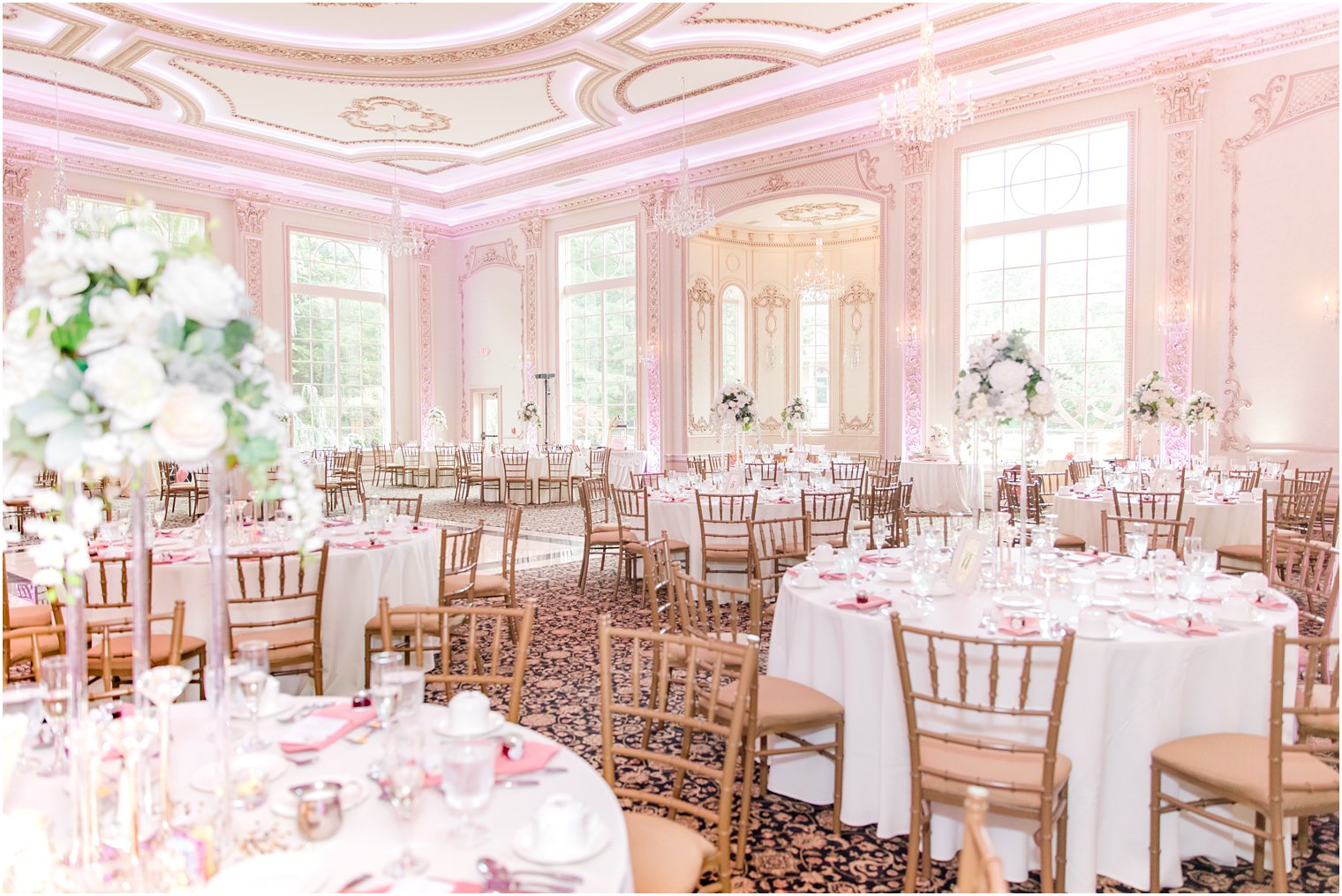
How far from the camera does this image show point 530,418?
15672 mm

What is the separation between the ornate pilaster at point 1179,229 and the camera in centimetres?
982

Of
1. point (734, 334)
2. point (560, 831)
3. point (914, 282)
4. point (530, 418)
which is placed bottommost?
point (560, 831)

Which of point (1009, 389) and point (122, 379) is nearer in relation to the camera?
point (122, 379)

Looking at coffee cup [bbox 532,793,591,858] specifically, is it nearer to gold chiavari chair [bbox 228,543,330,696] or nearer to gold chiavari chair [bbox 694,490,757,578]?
gold chiavari chair [bbox 228,543,330,696]

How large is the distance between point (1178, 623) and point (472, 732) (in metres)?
2.44

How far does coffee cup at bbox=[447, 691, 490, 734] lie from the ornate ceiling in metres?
8.88

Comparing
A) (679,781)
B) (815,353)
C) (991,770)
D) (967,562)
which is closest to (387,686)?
(679,781)

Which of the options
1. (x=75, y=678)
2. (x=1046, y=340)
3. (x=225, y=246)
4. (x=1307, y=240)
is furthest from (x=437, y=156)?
(x=75, y=678)

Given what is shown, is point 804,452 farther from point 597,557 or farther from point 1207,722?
point 1207,722

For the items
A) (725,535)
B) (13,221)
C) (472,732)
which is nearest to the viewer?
(472,732)

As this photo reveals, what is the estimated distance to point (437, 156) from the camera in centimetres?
1484

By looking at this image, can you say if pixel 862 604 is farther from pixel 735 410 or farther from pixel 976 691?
pixel 735 410

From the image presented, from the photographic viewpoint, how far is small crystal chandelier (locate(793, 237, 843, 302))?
52.7 feet

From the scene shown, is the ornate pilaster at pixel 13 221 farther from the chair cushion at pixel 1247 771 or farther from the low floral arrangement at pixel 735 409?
the chair cushion at pixel 1247 771
